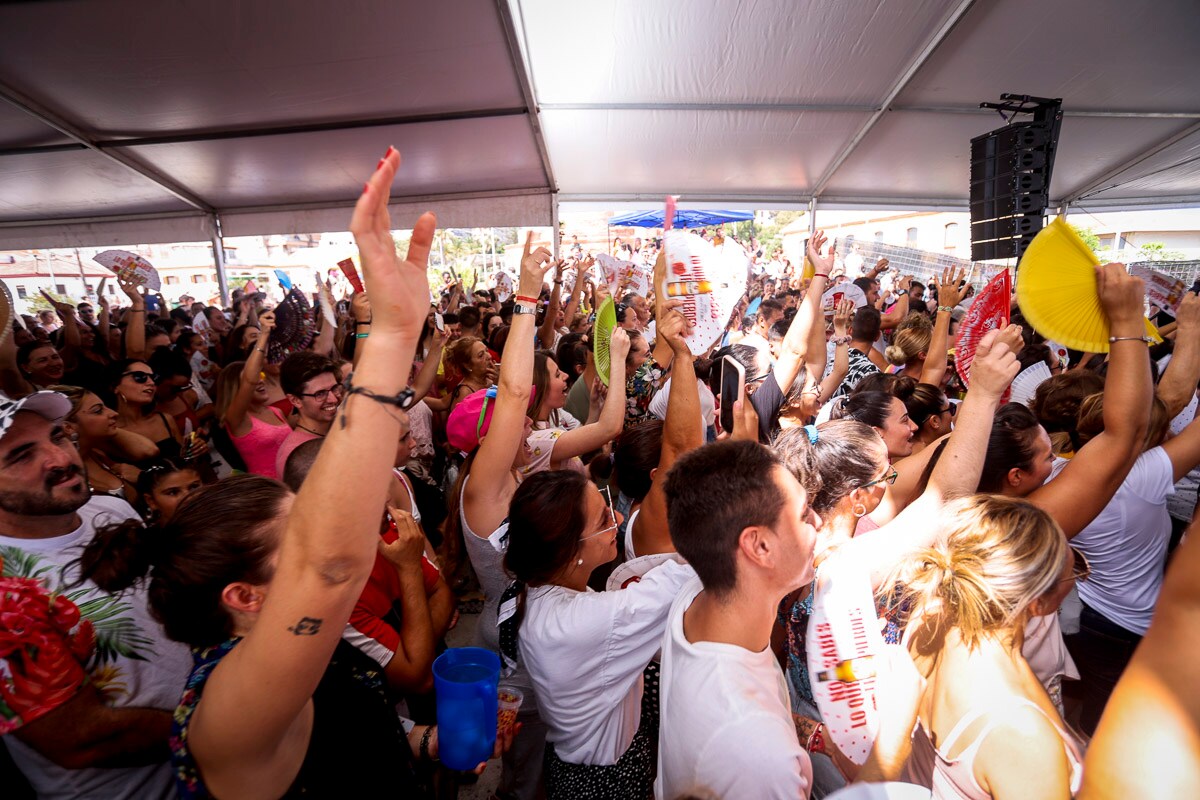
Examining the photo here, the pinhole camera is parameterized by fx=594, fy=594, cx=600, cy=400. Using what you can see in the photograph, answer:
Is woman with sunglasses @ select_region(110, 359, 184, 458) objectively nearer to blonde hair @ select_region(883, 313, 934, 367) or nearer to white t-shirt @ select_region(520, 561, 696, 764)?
white t-shirt @ select_region(520, 561, 696, 764)

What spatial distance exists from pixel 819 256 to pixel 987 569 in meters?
2.22

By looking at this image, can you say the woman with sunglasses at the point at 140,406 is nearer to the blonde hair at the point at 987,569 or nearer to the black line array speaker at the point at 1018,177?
the blonde hair at the point at 987,569

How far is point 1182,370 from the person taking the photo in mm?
2512

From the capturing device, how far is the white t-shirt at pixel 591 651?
165 centimetres

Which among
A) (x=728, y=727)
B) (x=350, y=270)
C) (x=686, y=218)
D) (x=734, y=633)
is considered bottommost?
(x=728, y=727)

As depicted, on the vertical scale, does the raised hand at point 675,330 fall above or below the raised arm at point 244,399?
above

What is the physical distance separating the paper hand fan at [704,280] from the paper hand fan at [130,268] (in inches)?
260

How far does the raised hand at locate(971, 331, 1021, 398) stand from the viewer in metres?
1.68

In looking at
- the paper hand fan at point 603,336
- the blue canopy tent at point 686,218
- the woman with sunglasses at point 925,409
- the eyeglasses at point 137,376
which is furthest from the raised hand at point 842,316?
the blue canopy tent at point 686,218

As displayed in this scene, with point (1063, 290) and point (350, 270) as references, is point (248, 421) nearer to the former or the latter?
point (350, 270)

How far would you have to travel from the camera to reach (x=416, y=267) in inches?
38.6

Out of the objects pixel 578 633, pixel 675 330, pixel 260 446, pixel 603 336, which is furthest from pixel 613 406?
pixel 260 446

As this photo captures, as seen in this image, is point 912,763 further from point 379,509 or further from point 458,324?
point 458,324

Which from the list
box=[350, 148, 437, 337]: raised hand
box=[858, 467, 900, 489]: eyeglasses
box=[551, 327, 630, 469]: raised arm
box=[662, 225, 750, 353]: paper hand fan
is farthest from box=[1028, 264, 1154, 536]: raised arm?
box=[350, 148, 437, 337]: raised hand
